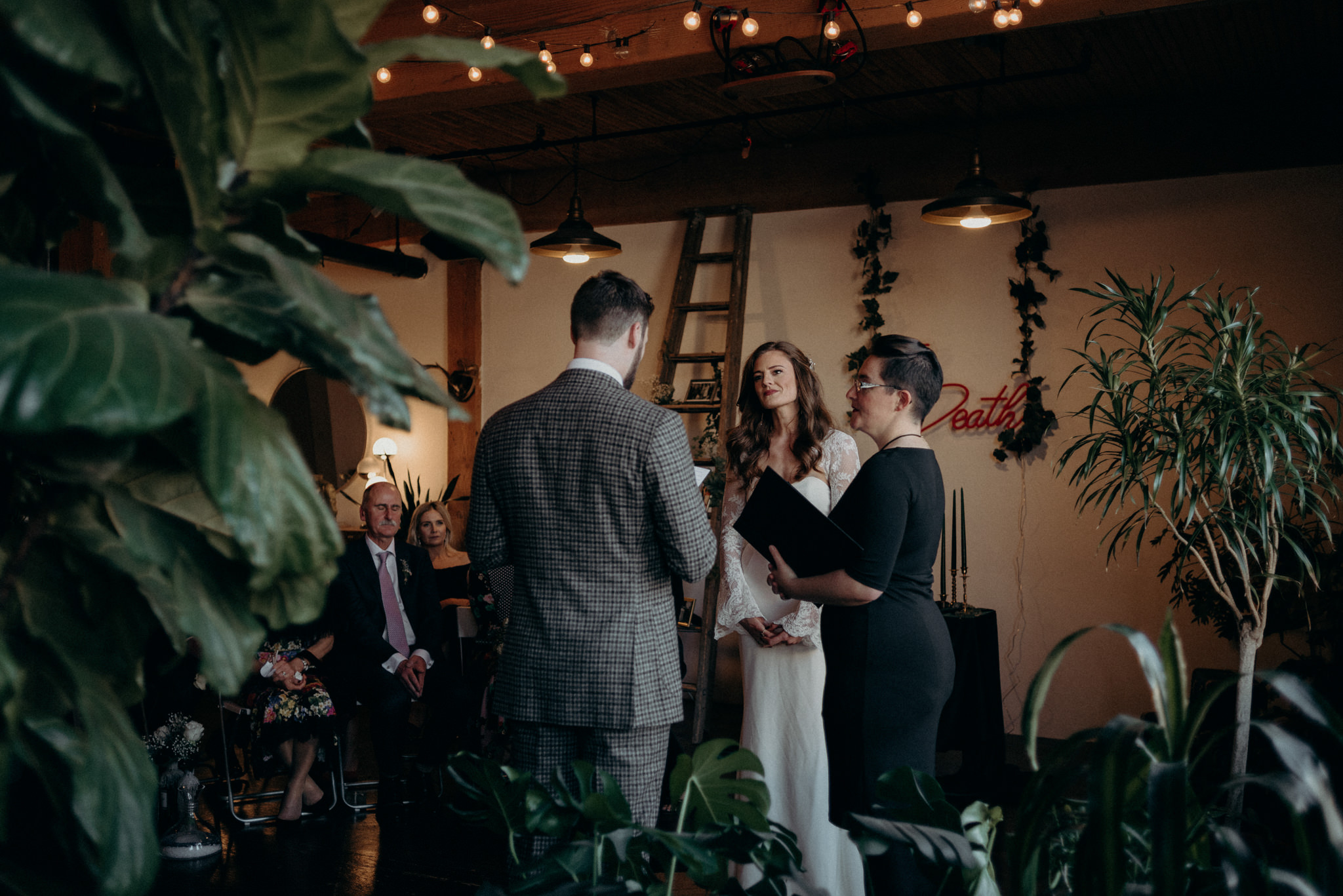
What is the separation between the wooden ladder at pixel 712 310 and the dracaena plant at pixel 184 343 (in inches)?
204

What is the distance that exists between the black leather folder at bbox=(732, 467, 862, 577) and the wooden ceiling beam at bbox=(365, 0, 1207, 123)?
2522 mm

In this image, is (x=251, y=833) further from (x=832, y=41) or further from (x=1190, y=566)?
(x=1190, y=566)

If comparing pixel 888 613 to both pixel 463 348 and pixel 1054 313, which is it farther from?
pixel 463 348

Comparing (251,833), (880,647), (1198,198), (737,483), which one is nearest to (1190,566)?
(1198,198)

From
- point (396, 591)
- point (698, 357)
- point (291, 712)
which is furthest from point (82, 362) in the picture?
point (698, 357)

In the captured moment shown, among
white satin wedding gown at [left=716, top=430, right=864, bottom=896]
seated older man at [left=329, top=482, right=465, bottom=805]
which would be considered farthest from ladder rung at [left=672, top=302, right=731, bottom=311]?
white satin wedding gown at [left=716, top=430, right=864, bottom=896]

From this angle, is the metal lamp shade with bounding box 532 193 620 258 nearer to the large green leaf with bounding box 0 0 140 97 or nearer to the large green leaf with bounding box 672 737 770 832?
the large green leaf with bounding box 672 737 770 832

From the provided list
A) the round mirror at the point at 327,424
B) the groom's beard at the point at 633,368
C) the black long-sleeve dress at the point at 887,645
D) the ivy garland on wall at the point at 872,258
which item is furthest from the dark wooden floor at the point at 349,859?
the round mirror at the point at 327,424

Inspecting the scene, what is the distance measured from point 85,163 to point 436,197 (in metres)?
0.23

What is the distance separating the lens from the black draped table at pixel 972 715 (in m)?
4.89

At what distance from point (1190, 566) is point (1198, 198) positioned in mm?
1996

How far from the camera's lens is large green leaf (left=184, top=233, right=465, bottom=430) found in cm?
64

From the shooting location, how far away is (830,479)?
11.5ft

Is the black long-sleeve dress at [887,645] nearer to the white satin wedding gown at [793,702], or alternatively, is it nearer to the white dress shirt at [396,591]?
the white satin wedding gown at [793,702]
